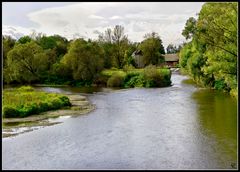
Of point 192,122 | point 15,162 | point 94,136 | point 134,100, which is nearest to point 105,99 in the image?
point 134,100

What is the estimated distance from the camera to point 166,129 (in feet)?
89.8

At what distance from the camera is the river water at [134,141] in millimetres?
19531

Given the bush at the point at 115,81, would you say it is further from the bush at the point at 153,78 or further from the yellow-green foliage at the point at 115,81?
the bush at the point at 153,78

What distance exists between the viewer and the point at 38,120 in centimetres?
3170

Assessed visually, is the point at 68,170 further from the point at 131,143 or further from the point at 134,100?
the point at 134,100

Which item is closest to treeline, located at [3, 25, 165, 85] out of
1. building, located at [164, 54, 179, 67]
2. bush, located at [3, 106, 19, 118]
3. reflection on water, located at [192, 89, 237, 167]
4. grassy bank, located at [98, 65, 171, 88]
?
grassy bank, located at [98, 65, 171, 88]

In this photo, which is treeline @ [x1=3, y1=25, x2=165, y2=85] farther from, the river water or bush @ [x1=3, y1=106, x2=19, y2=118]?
bush @ [x1=3, y1=106, x2=19, y2=118]

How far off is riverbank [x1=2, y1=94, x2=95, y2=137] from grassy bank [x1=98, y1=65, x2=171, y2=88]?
2604 centimetres

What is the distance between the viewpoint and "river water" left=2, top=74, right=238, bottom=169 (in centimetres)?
1953

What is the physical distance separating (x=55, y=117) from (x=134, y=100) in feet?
44.9

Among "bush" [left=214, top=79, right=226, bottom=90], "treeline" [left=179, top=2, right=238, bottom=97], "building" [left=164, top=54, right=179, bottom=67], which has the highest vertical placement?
"treeline" [left=179, top=2, right=238, bottom=97]

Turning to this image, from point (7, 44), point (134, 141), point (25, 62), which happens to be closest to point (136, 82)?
point (25, 62)

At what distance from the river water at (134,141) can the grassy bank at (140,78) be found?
27553mm

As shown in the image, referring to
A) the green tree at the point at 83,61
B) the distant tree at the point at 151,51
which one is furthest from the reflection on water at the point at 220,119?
the distant tree at the point at 151,51
